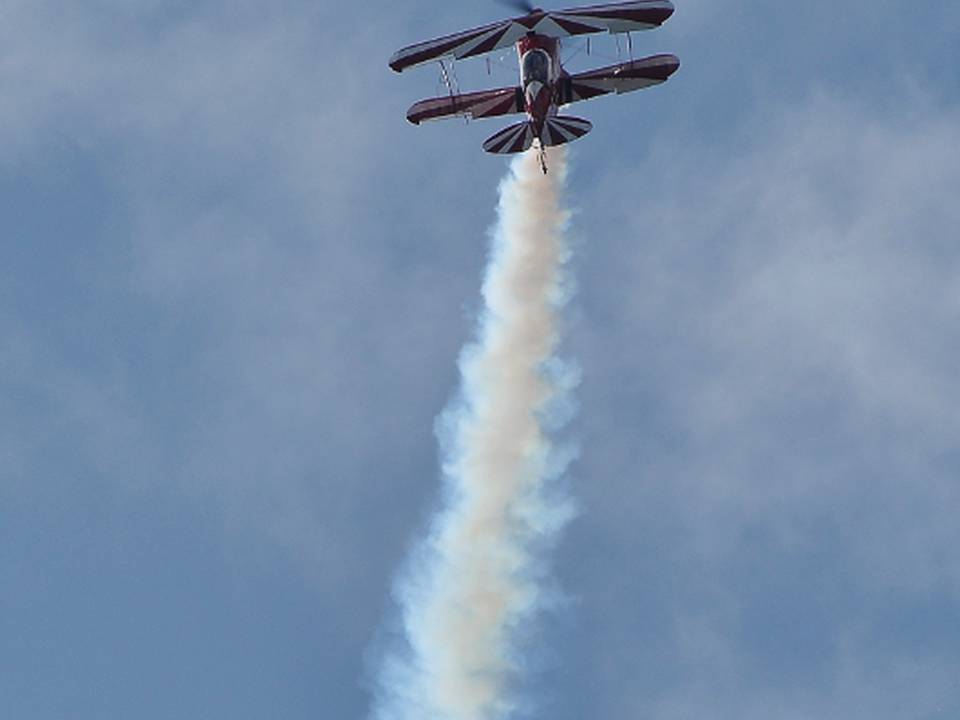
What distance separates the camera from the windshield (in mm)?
131500

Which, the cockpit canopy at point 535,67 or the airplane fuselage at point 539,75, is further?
the cockpit canopy at point 535,67

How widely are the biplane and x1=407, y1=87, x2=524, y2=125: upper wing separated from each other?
0.03 metres

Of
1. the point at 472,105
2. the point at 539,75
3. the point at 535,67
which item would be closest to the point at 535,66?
the point at 535,67

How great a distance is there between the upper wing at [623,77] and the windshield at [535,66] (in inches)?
48.2

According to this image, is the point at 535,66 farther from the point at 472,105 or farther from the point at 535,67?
the point at 472,105

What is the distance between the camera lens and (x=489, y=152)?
131m

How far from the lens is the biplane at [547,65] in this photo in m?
131

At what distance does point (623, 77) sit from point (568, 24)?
2951 mm

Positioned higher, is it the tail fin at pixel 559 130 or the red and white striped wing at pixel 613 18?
the red and white striped wing at pixel 613 18

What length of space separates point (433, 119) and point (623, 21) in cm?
818

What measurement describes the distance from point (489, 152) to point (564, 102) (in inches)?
125

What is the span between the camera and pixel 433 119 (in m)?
136

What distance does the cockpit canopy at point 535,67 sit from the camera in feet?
431

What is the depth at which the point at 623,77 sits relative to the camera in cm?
13300
